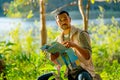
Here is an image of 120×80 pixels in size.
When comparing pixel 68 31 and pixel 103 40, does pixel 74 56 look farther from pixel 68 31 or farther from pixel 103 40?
pixel 103 40

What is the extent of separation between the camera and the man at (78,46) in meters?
3.21

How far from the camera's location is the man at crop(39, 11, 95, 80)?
3213 millimetres

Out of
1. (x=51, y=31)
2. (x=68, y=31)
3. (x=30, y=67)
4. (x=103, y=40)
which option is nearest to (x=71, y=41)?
(x=68, y=31)

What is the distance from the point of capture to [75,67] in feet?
11.0

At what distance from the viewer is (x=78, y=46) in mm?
3152

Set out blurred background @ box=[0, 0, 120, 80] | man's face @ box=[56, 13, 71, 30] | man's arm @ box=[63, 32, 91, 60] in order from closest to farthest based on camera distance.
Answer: man's arm @ box=[63, 32, 91, 60]
man's face @ box=[56, 13, 71, 30]
blurred background @ box=[0, 0, 120, 80]

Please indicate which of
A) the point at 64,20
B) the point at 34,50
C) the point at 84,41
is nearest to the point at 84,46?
the point at 84,41

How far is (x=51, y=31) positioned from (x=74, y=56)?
293 inches

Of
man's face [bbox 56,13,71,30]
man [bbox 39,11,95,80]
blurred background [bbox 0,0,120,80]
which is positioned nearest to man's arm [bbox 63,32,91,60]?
man [bbox 39,11,95,80]

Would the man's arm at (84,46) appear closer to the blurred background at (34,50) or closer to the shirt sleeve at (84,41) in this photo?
the shirt sleeve at (84,41)

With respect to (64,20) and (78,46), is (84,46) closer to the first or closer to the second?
(78,46)

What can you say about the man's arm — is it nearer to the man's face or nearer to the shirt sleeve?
the shirt sleeve

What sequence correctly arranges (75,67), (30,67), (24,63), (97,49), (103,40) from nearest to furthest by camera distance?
(75,67), (30,67), (24,63), (97,49), (103,40)

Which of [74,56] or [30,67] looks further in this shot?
[30,67]
